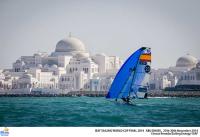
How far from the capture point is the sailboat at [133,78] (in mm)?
29281

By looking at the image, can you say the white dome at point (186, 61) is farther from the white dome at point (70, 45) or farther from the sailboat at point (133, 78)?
the sailboat at point (133, 78)

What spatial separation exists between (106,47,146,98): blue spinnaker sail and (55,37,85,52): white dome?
7578cm

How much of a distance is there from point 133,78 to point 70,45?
3031 inches

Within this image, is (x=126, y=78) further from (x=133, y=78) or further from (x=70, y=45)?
(x=70, y=45)

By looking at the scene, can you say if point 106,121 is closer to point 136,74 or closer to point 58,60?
point 136,74

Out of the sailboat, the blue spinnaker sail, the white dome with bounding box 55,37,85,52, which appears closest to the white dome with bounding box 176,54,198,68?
the white dome with bounding box 55,37,85,52

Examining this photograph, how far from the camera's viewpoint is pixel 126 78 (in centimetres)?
2991

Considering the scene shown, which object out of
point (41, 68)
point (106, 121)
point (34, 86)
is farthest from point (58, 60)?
point (106, 121)

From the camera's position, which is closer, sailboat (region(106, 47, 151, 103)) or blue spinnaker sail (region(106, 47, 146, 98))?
sailboat (region(106, 47, 151, 103))

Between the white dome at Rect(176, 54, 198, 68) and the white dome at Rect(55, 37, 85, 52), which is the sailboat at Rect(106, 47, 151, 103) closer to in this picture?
the white dome at Rect(176, 54, 198, 68)

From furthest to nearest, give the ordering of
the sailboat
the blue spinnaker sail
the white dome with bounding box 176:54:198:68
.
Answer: the white dome with bounding box 176:54:198:68
the blue spinnaker sail
the sailboat

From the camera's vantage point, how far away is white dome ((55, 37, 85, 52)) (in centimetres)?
10619

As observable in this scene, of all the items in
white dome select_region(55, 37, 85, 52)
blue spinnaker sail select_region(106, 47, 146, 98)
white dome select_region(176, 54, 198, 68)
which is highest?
white dome select_region(55, 37, 85, 52)

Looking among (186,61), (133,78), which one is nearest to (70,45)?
(186,61)
